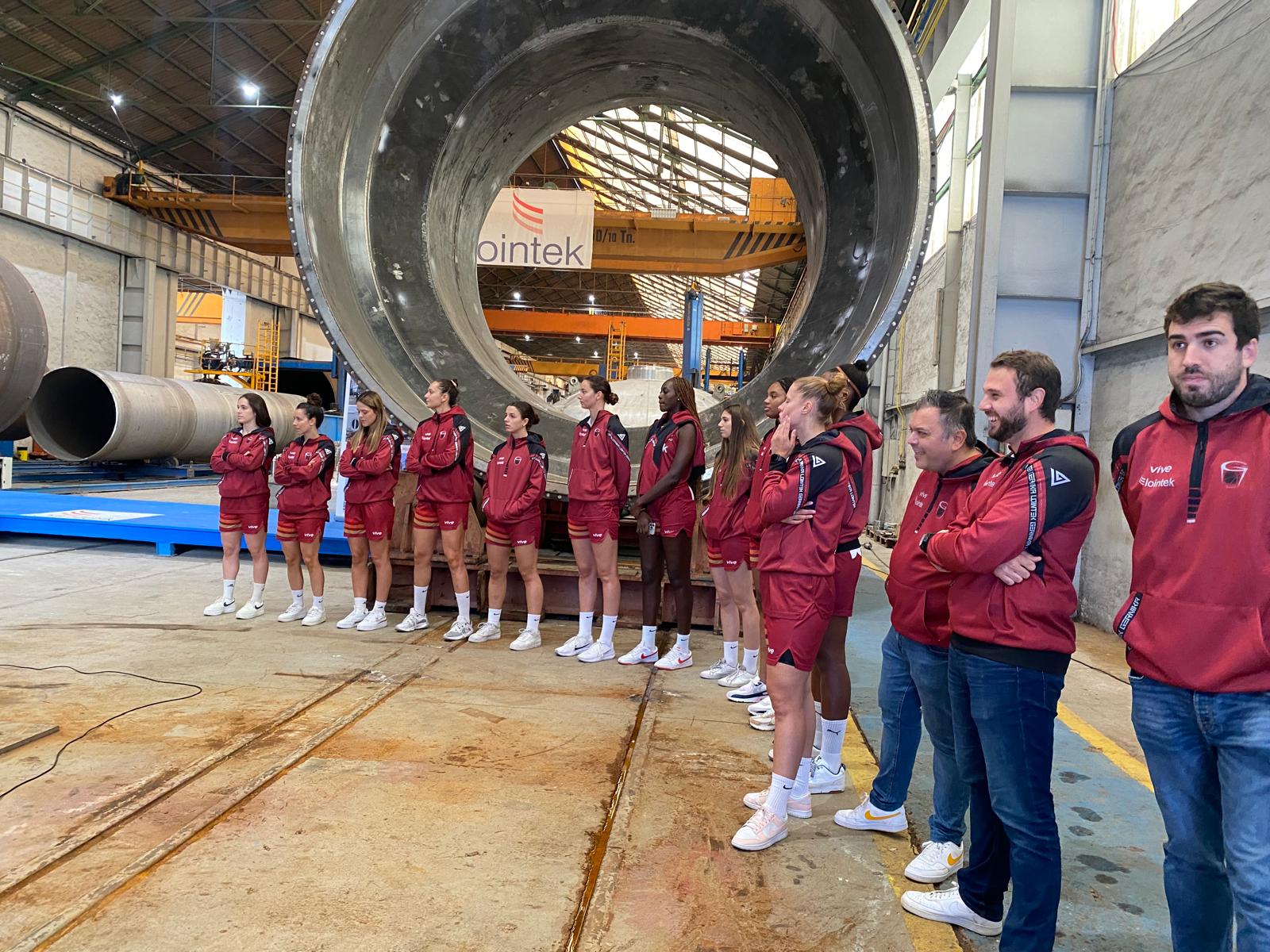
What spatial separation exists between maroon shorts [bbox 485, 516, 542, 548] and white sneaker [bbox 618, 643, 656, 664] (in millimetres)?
797

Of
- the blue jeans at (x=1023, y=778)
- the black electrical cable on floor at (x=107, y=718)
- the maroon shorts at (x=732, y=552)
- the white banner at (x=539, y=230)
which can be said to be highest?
the white banner at (x=539, y=230)

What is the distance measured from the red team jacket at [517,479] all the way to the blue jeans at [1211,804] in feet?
10.1

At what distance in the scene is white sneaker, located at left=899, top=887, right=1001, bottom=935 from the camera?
1999mm

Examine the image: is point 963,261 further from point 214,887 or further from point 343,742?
point 214,887

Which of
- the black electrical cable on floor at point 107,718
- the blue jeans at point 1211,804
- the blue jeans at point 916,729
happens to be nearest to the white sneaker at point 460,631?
the black electrical cable on floor at point 107,718

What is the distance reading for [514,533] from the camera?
4500 millimetres

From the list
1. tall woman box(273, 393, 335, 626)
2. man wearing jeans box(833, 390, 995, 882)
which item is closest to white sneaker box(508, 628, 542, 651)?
tall woman box(273, 393, 335, 626)

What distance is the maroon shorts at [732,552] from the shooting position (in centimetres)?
390

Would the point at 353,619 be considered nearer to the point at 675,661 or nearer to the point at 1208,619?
the point at 675,661

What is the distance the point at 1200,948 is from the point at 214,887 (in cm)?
218

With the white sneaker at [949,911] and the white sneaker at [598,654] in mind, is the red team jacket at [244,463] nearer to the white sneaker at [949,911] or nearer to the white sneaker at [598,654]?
the white sneaker at [598,654]

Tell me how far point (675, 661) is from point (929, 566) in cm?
227

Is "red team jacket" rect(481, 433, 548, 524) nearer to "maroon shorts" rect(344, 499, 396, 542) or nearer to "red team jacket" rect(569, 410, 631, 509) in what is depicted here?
"red team jacket" rect(569, 410, 631, 509)

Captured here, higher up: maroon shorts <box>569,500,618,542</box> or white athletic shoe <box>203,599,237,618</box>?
maroon shorts <box>569,500,618,542</box>
